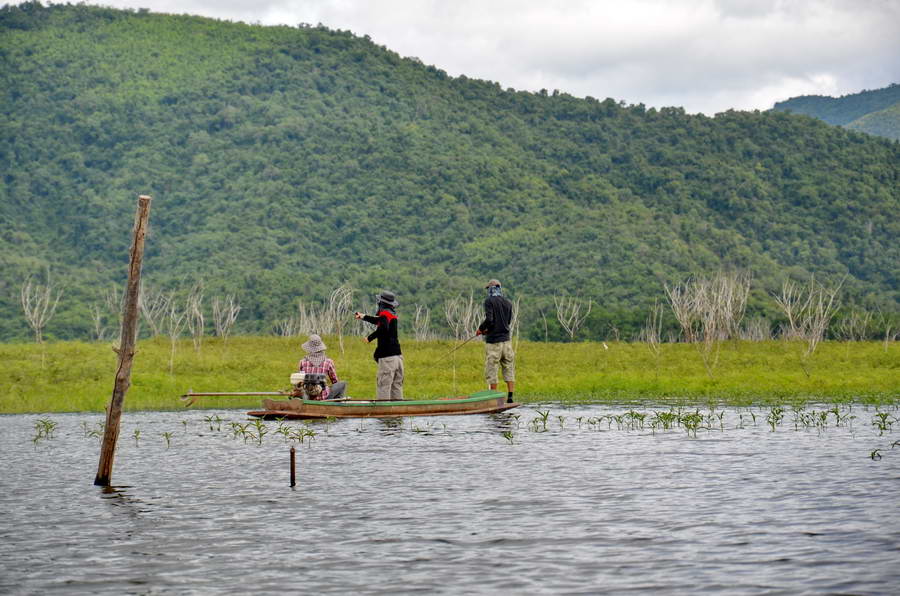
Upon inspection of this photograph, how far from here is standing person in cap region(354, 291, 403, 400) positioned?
72.8ft

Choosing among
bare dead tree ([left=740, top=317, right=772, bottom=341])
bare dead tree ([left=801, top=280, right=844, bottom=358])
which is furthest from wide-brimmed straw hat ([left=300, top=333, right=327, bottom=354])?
bare dead tree ([left=740, top=317, right=772, bottom=341])

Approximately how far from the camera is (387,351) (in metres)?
22.3

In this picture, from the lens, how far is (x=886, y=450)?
51.8 ft

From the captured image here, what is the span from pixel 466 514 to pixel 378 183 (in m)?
121

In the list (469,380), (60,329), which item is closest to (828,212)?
(60,329)

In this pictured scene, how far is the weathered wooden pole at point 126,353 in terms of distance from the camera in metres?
13.5

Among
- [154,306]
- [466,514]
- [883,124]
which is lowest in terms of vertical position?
[466,514]

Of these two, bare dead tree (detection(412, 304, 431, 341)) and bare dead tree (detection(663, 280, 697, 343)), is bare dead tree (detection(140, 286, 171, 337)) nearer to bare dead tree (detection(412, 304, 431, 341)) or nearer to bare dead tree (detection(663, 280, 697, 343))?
bare dead tree (detection(412, 304, 431, 341))

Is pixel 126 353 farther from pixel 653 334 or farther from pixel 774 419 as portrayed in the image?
pixel 653 334

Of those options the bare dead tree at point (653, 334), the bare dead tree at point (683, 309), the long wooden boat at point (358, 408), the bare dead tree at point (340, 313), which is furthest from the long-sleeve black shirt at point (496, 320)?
the bare dead tree at point (683, 309)

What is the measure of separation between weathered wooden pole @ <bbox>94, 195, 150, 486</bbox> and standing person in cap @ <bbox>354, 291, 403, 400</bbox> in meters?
8.62

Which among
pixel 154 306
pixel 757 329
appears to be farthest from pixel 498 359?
pixel 154 306

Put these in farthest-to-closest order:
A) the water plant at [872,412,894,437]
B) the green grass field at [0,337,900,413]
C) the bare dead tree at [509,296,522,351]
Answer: the bare dead tree at [509,296,522,351] → the green grass field at [0,337,900,413] → the water plant at [872,412,894,437]

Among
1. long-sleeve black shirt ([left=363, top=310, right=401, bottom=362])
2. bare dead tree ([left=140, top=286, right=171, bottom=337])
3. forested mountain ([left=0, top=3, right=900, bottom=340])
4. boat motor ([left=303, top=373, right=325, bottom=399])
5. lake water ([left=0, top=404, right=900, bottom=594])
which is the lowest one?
lake water ([left=0, top=404, right=900, bottom=594])
